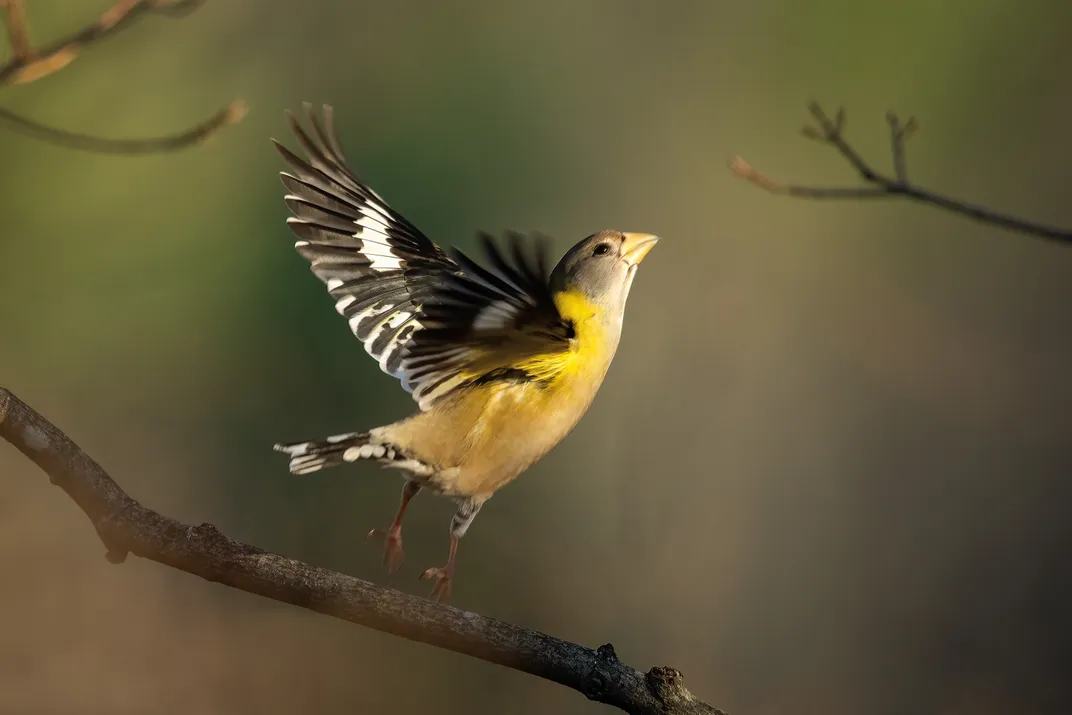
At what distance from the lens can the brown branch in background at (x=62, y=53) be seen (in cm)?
149

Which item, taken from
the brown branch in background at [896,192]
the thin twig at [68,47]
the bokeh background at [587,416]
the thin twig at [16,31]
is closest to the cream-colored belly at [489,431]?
the brown branch in background at [896,192]

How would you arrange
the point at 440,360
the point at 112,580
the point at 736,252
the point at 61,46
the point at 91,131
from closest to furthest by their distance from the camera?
the point at 61,46
the point at 440,360
the point at 91,131
the point at 112,580
the point at 736,252

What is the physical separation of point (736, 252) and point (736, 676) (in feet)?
7.77

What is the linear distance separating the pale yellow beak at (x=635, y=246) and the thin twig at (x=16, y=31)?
1.72 meters

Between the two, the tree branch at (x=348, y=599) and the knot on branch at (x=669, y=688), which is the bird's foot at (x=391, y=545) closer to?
the tree branch at (x=348, y=599)

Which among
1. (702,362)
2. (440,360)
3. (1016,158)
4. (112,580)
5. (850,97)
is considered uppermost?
(850,97)

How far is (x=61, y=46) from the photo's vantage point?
1531 mm

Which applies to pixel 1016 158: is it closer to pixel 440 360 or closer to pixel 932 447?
pixel 932 447

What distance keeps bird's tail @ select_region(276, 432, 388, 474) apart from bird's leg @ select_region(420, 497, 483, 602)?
0.90ft

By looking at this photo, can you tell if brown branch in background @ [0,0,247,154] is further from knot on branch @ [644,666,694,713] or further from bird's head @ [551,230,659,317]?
knot on branch @ [644,666,694,713]

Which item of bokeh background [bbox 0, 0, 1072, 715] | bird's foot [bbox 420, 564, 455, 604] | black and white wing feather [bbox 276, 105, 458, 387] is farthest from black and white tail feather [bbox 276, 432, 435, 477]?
bokeh background [bbox 0, 0, 1072, 715]

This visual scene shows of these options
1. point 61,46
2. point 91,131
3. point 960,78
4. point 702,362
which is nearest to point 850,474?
point 702,362

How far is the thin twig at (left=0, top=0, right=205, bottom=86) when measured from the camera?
1.48m

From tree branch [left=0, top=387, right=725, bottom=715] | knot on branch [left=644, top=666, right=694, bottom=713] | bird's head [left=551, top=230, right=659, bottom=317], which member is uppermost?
bird's head [left=551, top=230, right=659, bottom=317]
